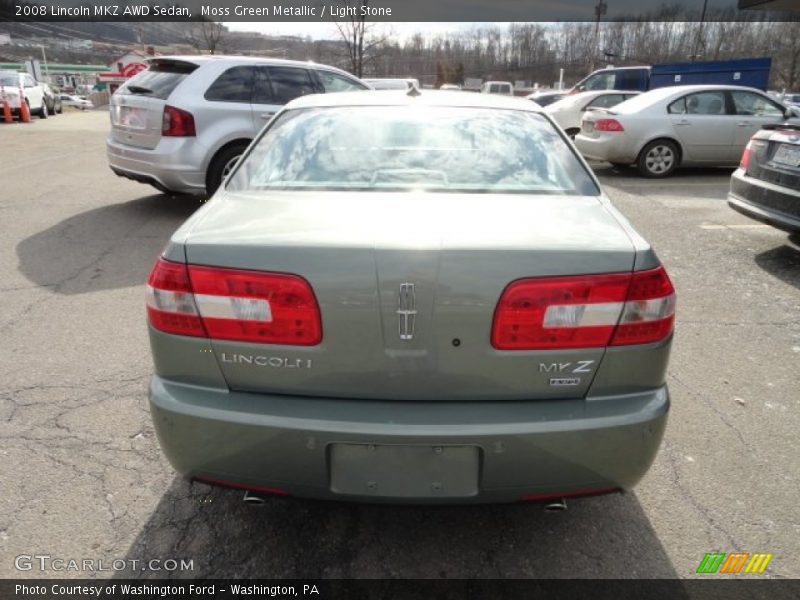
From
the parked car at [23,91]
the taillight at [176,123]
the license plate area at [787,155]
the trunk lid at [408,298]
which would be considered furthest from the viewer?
the parked car at [23,91]

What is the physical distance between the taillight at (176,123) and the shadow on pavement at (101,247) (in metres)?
1.00

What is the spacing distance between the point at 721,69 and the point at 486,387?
52.5ft

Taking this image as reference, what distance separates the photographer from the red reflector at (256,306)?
171cm

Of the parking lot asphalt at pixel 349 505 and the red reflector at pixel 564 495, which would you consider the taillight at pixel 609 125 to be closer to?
the parking lot asphalt at pixel 349 505

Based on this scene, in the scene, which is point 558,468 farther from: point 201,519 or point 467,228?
point 201,519

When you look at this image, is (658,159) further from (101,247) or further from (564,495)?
(564,495)

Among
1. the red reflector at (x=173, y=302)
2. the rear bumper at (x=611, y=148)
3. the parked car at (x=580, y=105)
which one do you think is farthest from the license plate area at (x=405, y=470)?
the parked car at (x=580, y=105)

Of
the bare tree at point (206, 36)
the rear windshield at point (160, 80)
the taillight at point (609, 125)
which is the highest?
the bare tree at point (206, 36)

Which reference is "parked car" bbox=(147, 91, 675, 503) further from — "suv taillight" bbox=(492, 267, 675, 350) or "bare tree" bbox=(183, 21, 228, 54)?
"bare tree" bbox=(183, 21, 228, 54)

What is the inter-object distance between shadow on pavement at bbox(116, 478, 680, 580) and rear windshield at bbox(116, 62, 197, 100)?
5.37 meters

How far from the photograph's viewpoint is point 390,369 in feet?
5.64

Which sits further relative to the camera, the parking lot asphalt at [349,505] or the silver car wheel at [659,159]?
the silver car wheel at [659,159]

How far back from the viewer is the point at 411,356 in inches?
67.3

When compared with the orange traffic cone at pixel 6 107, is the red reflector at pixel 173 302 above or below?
above
